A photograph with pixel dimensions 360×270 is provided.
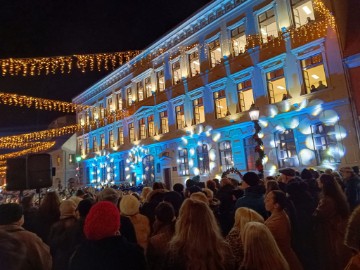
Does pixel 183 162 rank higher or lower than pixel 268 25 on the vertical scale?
lower

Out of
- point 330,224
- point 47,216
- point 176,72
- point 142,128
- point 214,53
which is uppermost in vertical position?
point 214,53

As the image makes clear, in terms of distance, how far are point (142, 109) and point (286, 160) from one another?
15267mm

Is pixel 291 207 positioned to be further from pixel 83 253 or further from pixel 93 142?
pixel 93 142

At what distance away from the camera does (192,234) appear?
101 inches

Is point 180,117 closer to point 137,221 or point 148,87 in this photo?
point 148,87

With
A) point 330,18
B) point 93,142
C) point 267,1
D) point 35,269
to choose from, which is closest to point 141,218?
point 35,269

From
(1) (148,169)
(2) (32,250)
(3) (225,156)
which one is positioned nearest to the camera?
(2) (32,250)

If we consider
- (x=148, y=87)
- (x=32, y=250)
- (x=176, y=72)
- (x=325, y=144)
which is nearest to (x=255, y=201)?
(x=32, y=250)

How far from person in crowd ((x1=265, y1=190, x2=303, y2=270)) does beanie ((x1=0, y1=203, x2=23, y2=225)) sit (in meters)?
3.08

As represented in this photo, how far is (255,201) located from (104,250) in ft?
9.18

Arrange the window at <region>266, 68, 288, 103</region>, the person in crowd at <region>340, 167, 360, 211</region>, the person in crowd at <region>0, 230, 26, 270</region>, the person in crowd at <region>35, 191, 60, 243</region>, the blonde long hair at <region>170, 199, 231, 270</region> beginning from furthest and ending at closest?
the window at <region>266, 68, 288, 103</region>, the person in crowd at <region>340, 167, 360, 211</region>, the person in crowd at <region>35, 191, 60, 243</region>, the person in crowd at <region>0, 230, 26, 270</region>, the blonde long hair at <region>170, 199, 231, 270</region>

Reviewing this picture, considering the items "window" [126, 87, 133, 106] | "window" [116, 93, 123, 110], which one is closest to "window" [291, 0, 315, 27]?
"window" [126, 87, 133, 106]

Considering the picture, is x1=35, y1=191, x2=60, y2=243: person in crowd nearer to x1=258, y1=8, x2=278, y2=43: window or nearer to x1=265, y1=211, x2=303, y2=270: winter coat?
x1=265, y1=211, x2=303, y2=270: winter coat

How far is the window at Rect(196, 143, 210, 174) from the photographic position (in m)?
20.9
